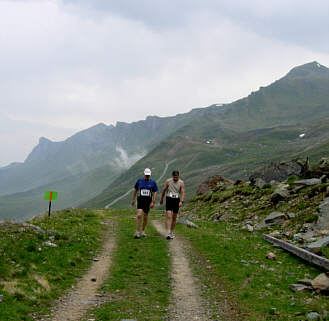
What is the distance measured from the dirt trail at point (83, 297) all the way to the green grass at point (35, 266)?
322 mm

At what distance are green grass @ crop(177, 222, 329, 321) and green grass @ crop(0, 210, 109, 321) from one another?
4.86m

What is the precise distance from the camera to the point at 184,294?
10.8m

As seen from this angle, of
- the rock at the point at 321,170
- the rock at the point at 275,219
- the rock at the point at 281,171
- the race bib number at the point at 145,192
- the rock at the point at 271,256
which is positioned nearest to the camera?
the rock at the point at 271,256

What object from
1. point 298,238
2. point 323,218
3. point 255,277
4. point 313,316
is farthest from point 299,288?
point 323,218

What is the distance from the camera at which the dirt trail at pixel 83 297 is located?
877 cm

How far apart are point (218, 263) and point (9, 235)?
9.28 metres

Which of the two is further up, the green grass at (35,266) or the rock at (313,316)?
the rock at (313,316)

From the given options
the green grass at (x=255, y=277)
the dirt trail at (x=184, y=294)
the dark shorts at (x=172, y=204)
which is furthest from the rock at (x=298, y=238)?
the dark shorts at (x=172, y=204)

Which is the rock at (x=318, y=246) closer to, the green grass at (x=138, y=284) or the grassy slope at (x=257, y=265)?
the grassy slope at (x=257, y=265)

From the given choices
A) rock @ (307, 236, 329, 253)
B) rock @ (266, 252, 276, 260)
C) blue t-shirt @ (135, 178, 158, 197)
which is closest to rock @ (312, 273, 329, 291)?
rock @ (307, 236, 329, 253)

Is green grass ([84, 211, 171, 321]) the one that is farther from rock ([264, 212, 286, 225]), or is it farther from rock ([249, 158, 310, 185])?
rock ([249, 158, 310, 185])

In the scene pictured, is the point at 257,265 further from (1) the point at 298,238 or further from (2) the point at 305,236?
(2) the point at 305,236

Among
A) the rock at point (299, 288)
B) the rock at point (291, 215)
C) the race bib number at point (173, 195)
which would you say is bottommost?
the rock at point (299, 288)

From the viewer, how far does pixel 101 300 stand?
9.92 m
